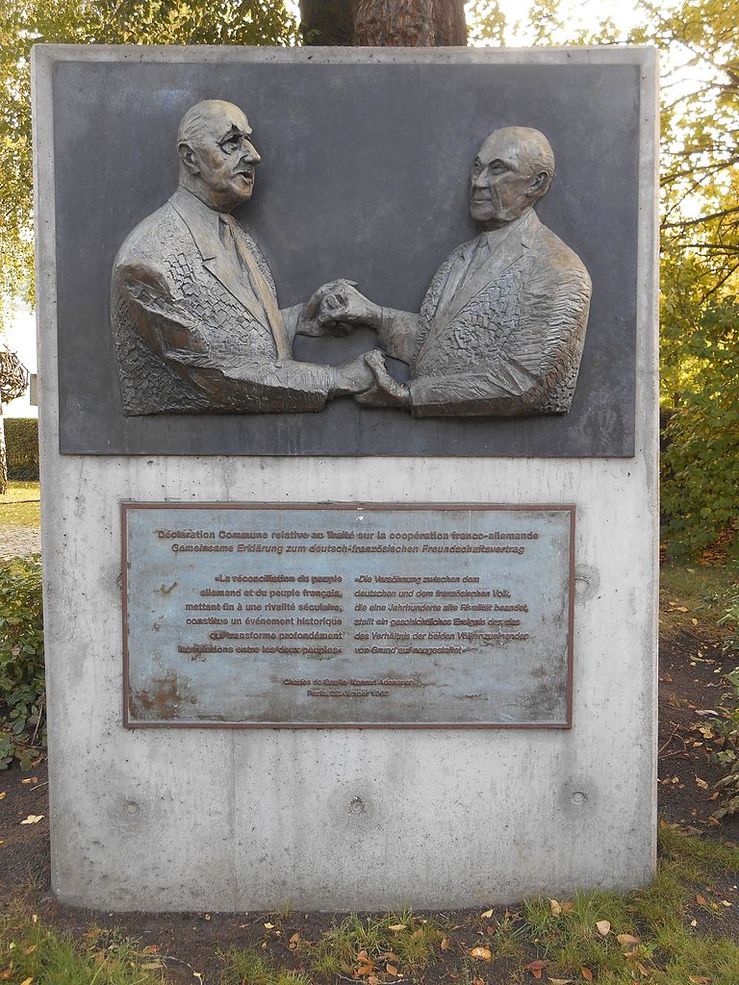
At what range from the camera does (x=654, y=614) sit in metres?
3.64

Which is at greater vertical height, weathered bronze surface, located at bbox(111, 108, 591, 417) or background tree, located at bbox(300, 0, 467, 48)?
background tree, located at bbox(300, 0, 467, 48)

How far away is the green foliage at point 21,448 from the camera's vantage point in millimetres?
27922

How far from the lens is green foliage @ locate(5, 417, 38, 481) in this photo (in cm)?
2792

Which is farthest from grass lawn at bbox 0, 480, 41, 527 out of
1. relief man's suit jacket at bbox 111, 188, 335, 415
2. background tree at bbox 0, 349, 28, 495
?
relief man's suit jacket at bbox 111, 188, 335, 415

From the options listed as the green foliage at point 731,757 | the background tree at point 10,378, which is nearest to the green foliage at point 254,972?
the green foliage at point 731,757

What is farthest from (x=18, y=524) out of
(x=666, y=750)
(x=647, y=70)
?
(x=647, y=70)

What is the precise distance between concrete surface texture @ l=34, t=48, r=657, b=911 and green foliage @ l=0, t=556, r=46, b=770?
1.83m

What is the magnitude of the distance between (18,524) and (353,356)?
15.2m

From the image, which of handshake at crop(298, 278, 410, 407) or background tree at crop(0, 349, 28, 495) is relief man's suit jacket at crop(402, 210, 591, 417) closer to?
handshake at crop(298, 278, 410, 407)

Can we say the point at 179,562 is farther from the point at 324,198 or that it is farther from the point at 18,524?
the point at 18,524

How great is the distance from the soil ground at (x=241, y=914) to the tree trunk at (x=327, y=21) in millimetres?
6165

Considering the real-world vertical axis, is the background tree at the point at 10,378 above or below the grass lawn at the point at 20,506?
above

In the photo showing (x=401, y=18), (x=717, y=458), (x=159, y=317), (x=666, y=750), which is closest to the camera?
(x=159, y=317)

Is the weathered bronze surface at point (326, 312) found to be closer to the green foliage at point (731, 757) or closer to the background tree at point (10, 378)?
the green foliage at point (731, 757)
